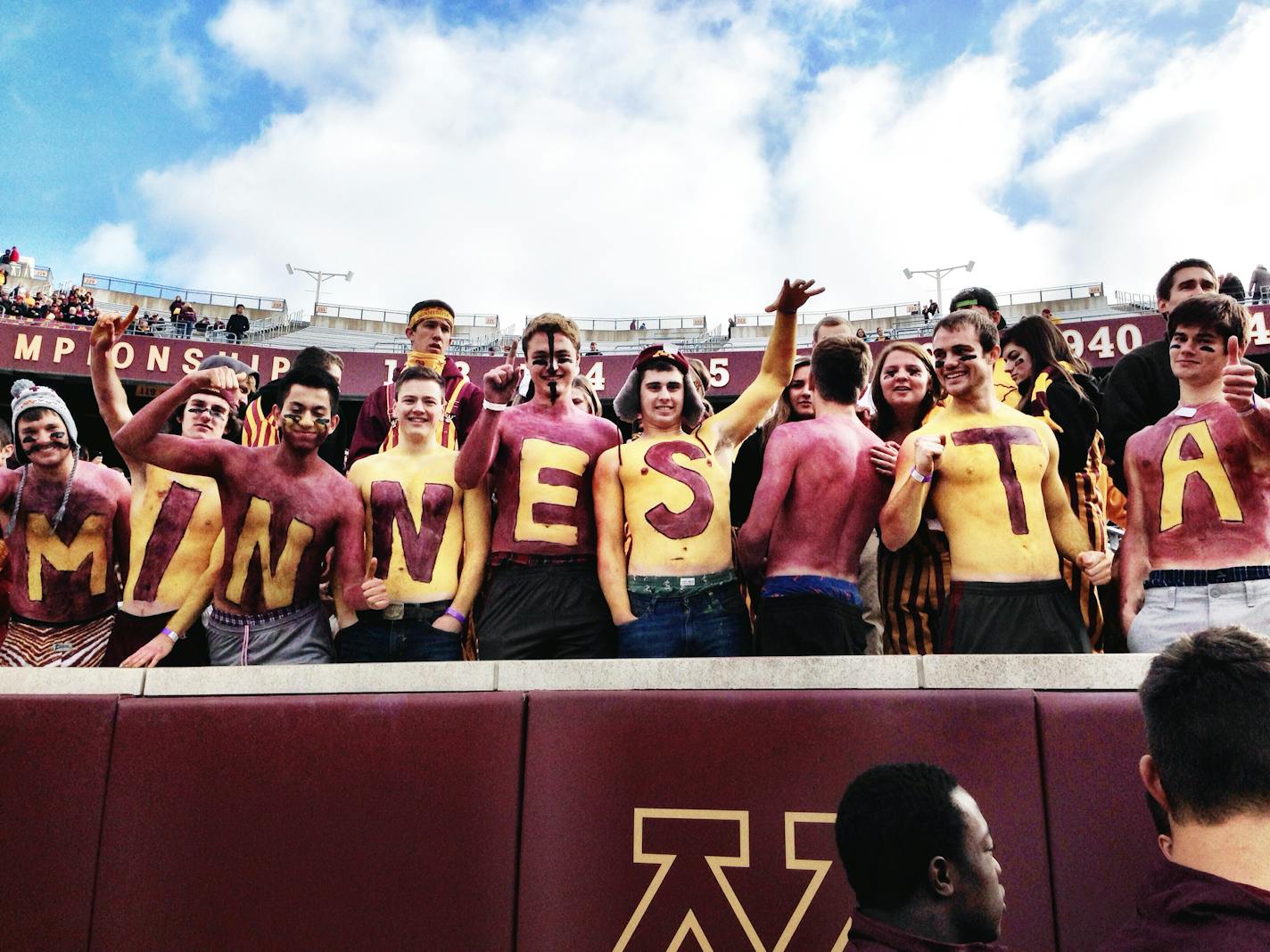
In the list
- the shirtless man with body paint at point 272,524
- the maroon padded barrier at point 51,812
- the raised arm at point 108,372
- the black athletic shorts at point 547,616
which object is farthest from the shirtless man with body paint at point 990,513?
the raised arm at point 108,372

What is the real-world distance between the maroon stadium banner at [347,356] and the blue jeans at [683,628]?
15262 millimetres

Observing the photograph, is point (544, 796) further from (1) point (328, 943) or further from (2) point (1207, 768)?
(2) point (1207, 768)

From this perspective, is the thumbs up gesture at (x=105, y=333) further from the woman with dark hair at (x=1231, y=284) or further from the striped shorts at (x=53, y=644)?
the woman with dark hair at (x=1231, y=284)

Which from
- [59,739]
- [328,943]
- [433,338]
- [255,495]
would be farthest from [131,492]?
[328,943]

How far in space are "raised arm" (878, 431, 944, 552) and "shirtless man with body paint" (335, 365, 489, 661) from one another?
1.61 m

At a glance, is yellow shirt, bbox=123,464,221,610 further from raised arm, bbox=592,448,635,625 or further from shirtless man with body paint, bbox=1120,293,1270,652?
shirtless man with body paint, bbox=1120,293,1270,652

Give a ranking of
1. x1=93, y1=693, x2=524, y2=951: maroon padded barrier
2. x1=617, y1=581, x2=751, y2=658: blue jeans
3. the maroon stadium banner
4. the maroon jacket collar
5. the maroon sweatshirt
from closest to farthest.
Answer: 1. the maroon sweatshirt
2. the maroon jacket collar
3. x1=93, y1=693, x2=524, y2=951: maroon padded barrier
4. x1=617, y1=581, x2=751, y2=658: blue jeans
5. the maroon stadium banner

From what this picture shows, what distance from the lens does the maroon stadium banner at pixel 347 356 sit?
18.2 meters

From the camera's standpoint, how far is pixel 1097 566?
320 centimetres

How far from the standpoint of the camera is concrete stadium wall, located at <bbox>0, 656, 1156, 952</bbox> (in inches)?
99.3

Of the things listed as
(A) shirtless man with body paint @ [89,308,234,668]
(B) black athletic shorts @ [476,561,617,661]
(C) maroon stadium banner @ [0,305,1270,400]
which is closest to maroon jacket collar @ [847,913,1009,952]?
(B) black athletic shorts @ [476,561,617,661]

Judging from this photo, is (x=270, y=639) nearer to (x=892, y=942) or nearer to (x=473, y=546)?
(x=473, y=546)

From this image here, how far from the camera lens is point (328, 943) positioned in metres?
2.78

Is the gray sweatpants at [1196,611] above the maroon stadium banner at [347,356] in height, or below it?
below
